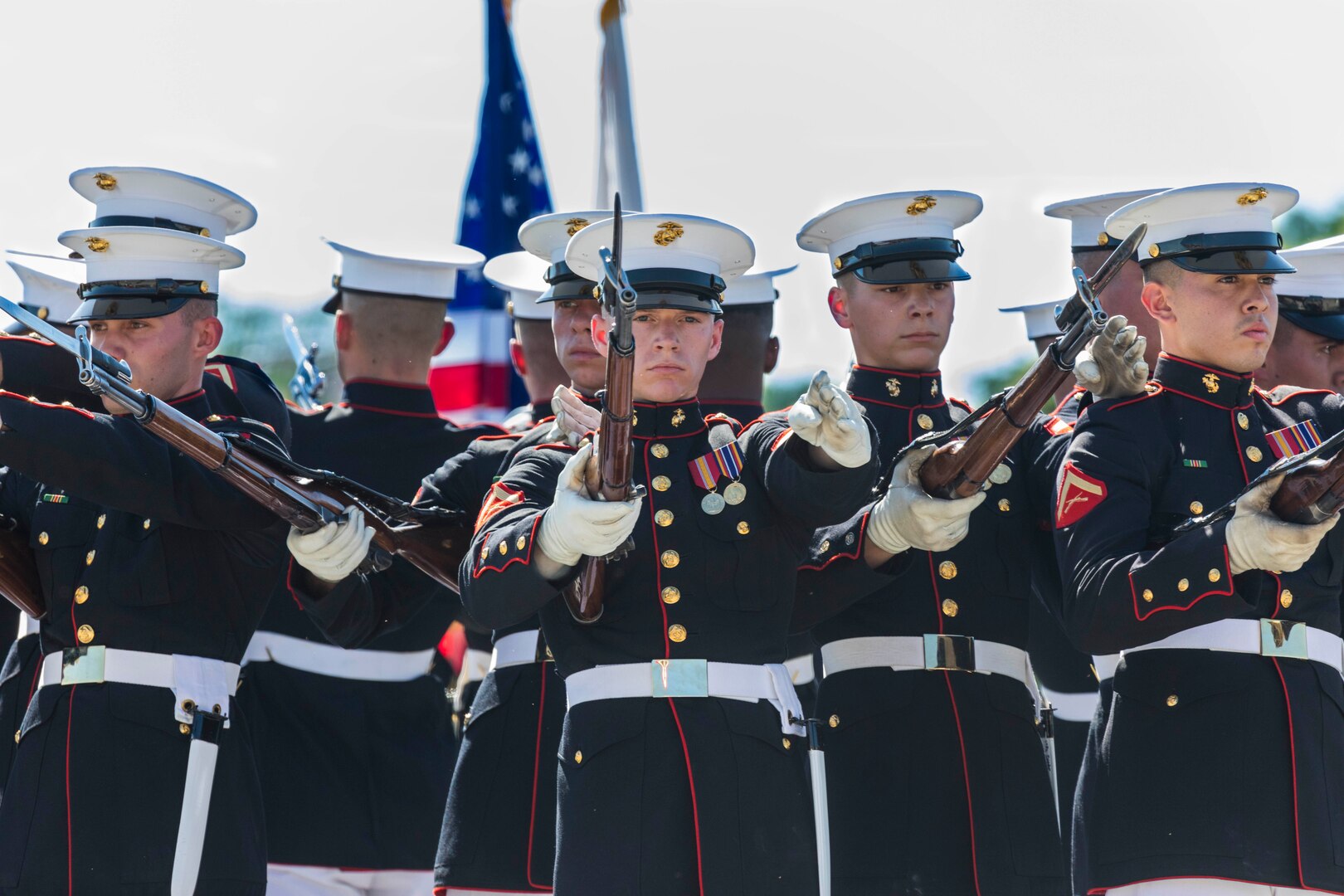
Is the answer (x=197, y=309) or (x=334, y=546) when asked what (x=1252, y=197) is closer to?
(x=334, y=546)

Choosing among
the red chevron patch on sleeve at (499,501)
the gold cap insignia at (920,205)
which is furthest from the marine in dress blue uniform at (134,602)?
the gold cap insignia at (920,205)

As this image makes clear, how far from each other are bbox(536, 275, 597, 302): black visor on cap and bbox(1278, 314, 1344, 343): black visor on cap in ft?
9.99

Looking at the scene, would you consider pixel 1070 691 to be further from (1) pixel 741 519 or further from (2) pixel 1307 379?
(1) pixel 741 519

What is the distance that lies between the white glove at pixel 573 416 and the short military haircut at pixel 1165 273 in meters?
1.95

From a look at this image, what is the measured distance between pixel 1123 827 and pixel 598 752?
1665 millimetres

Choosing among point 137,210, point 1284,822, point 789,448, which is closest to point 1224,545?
point 1284,822

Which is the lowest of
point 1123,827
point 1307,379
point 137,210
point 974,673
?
point 1123,827

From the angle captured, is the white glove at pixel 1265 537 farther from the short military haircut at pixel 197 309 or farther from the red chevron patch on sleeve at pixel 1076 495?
the short military haircut at pixel 197 309

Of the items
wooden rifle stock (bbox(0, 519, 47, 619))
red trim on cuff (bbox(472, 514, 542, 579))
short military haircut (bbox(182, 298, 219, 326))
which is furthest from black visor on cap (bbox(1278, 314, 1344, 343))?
wooden rifle stock (bbox(0, 519, 47, 619))

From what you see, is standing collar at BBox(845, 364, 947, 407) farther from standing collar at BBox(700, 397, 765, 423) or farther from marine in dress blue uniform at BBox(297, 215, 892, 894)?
standing collar at BBox(700, 397, 765, 423)

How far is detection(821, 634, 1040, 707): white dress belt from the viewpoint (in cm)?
682

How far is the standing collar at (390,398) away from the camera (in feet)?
28.3

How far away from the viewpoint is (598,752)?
223 inches

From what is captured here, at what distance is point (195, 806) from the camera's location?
634 centimetres
